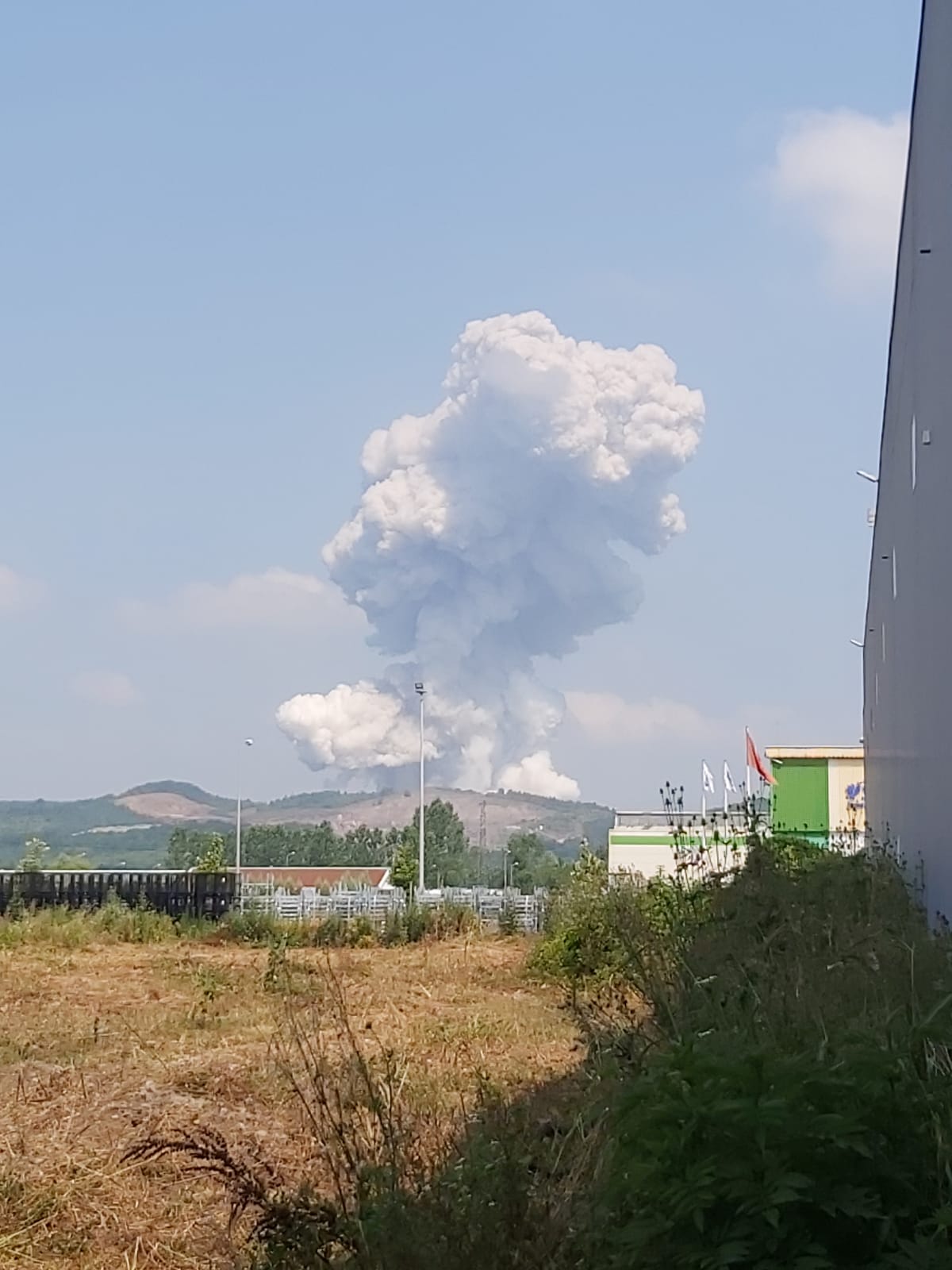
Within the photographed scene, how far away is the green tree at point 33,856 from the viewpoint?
Answer: 77.2 feet

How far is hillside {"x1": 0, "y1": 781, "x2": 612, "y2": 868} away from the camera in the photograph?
13175 cm

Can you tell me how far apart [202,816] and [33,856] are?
15010 cm

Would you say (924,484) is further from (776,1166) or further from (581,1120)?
(776,1166)

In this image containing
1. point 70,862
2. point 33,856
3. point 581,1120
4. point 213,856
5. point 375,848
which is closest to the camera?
point 581,1120

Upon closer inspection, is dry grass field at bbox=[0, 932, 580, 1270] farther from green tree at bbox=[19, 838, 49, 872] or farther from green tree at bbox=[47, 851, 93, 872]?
green tree at bbox=[47, 851, 93, 872]

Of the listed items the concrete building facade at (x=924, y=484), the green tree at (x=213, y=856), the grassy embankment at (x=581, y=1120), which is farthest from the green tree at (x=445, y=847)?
the grassy embankment at (x=581, y=1120)

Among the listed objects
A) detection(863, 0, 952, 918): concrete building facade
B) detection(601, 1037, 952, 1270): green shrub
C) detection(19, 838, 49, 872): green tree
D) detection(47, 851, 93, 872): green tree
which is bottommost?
detection(47, 851, 93, 872): green tree

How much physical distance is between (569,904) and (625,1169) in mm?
12337

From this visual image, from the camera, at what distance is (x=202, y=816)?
170750mm

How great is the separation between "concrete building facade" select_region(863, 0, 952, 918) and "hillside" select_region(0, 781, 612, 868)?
104 m

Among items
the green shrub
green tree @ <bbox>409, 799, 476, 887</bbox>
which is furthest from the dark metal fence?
green tree @ <bbox>409, 799, 476, 887</bbox>

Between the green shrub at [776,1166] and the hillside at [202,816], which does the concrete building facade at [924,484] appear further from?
the hillside at [202,816]

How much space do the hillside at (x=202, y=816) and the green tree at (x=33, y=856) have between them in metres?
92.3

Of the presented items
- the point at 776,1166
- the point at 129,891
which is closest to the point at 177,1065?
the point at 776,1166
